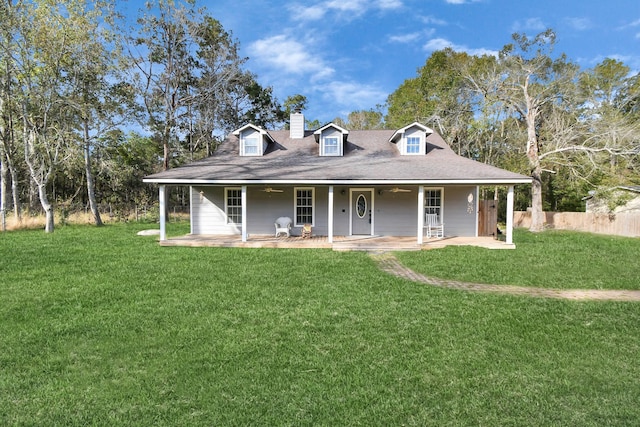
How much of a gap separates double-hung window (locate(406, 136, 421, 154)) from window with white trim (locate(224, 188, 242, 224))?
746cm

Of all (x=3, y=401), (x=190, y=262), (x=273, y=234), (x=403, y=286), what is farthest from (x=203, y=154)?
(x=3, y=401)

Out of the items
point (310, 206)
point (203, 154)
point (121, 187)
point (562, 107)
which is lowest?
point (310, 206)

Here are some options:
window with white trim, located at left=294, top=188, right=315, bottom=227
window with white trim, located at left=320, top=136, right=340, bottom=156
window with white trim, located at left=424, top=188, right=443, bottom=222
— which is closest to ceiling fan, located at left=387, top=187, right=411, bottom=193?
window with white trim, located at left=424, top=188, right=443, bottom=222

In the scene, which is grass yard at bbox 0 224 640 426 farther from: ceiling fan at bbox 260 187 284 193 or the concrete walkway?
ceiling fan at bbox 260 187 284 193

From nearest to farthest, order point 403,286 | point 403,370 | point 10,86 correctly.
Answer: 1. point 403,370
2. point 403,286
3. point 10,86

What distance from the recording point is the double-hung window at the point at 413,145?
14633 mm

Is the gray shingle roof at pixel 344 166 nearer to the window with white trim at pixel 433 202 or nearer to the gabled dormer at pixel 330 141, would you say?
the gabled dormer at pixel 330 141

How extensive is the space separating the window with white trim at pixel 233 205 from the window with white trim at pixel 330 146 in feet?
13.4

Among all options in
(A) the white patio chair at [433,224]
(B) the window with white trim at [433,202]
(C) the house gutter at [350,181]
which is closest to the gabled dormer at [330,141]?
(C) the house gutter at [350,181]

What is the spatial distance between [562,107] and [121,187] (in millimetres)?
33859

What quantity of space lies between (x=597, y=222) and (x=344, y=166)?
1584cm

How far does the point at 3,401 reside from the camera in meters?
2.91

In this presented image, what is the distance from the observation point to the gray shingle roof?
11.3 metres

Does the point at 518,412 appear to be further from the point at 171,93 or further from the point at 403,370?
the point at 171,93
